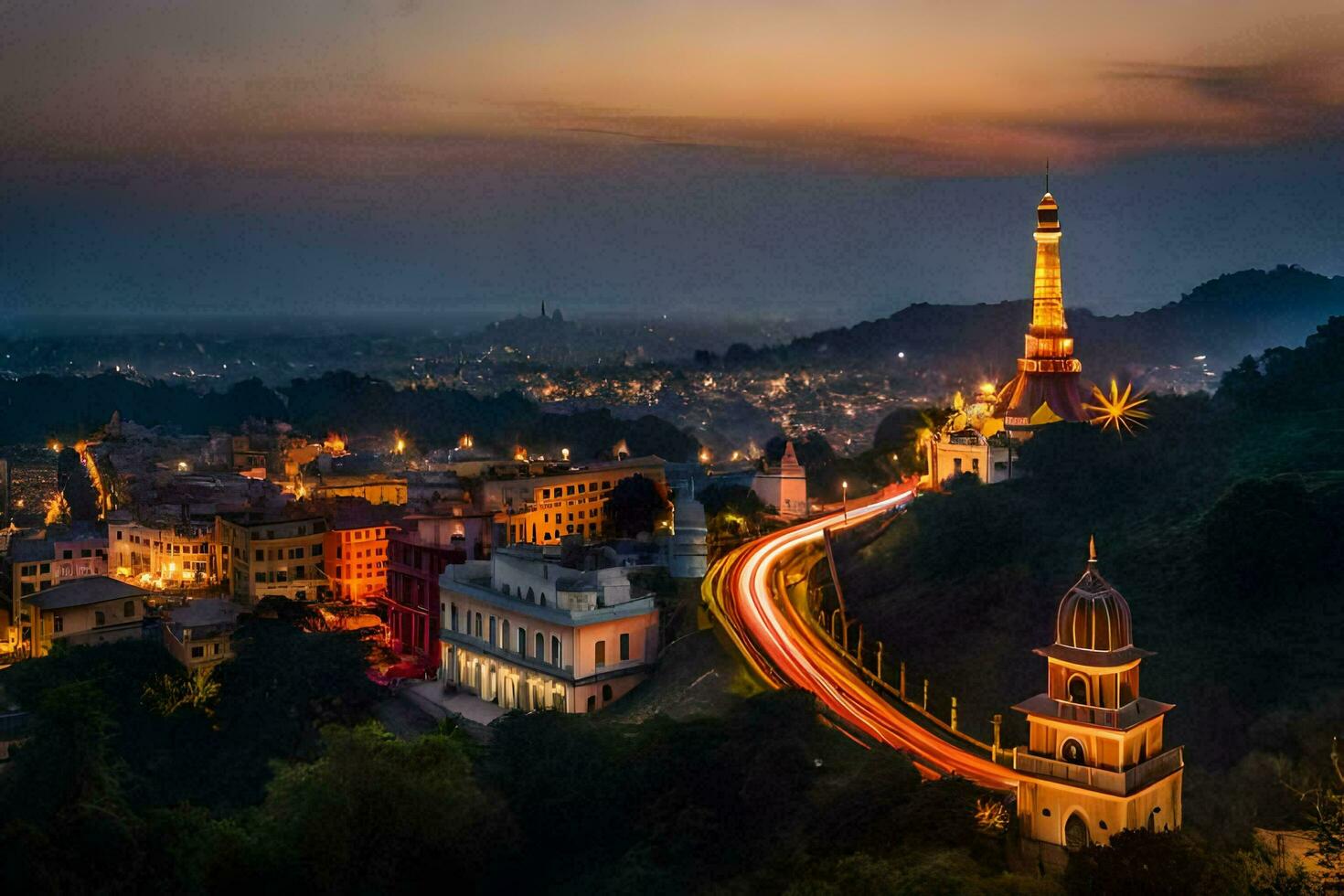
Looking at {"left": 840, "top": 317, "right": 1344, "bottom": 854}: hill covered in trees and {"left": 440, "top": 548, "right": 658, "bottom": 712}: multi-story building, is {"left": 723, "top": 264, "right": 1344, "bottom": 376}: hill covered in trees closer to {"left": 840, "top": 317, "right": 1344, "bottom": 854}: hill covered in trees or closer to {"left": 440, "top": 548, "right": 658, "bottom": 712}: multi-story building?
{"left": 840, "top": 317, "right": 1344, "bottom": 854}: hill covered in trees

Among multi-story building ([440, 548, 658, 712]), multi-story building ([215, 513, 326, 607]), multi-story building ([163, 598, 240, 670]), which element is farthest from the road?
multi-story building ([215, 513, 326, 607])

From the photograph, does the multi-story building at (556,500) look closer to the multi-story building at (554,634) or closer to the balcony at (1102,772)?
the multi-story building at (554,634)

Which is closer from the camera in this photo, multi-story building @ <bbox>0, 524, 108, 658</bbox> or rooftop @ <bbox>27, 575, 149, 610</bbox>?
rooftop @ <bbox>27, 575, 149, 610</bbox>

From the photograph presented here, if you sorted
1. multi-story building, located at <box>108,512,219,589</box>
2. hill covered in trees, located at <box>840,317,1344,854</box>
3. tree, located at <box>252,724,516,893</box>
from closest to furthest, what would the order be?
1. tree, located at <box>252,724,516,893</box>
2. hill covered in trees, located at <box>840,317,1344,854</box>
3. multi-story building, located at <box>108,512,219,589</box>

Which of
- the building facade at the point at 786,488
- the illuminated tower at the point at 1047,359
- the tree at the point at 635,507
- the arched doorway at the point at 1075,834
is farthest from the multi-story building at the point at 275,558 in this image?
the arched doorway at the point at 1075,834

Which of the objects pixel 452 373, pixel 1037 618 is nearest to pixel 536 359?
pixel 452 373

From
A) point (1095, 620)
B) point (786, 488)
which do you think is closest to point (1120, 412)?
point (786, 488)
